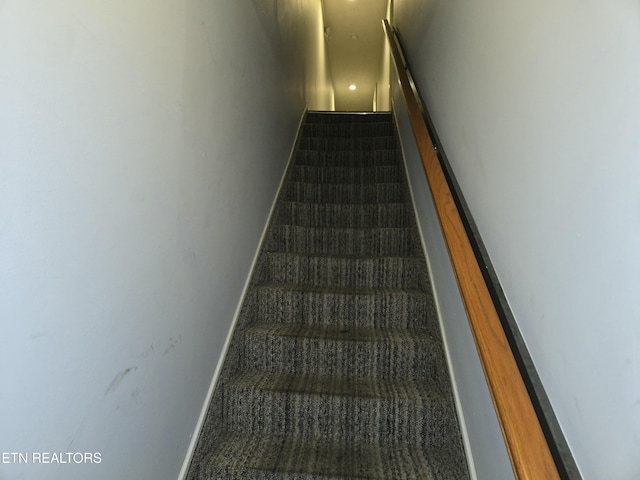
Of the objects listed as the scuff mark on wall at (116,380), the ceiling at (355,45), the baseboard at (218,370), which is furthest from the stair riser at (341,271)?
the ceiling at (355,45)

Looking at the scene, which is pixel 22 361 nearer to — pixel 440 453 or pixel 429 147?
pixel 440 453

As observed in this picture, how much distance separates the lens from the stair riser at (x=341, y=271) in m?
2.21

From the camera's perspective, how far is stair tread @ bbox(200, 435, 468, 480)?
4.50 feet

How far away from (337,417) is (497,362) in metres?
0.81

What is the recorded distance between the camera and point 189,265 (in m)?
1.38

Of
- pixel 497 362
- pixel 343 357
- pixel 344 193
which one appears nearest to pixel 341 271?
pixel 343 357

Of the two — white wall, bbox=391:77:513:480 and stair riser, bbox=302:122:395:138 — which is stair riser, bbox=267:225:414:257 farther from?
stair riser, bbox=302:122:395:138

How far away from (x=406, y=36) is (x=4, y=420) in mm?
3268

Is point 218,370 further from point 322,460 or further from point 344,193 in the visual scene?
point 344,193

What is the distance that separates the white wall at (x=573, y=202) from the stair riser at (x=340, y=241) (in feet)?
3.58

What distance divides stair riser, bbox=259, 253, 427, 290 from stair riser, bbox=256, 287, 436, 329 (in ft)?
0.65

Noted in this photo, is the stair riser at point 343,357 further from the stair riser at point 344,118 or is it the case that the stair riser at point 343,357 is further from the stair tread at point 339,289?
the stair riser at point 344,118

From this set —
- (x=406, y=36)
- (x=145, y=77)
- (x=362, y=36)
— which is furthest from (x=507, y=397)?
(x=362, y=36)

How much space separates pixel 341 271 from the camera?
2.24 metres
